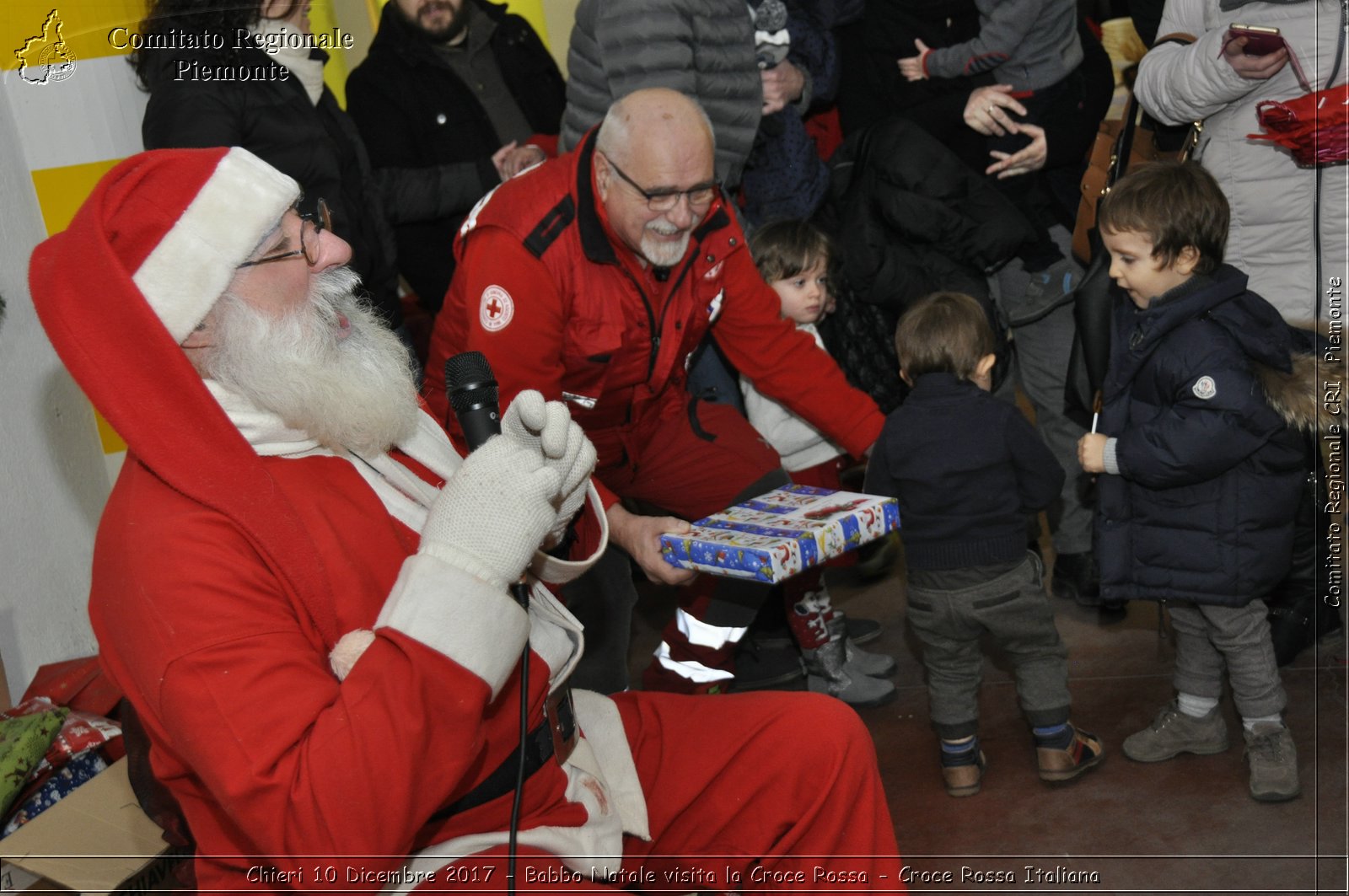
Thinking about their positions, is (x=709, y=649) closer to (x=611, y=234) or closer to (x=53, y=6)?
(x=611, y=234)

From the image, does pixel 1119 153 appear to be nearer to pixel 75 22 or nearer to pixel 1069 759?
pixel 1069 759

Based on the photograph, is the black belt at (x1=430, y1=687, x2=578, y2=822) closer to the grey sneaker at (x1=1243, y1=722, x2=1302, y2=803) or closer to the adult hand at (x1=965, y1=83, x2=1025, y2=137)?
the grey sneaker at (x1=1243, y1=722, x2=1302, y2=803)

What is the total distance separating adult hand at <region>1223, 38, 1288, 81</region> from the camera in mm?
3246

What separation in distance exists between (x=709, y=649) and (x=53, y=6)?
289 cm

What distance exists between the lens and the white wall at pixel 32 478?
3.80 meters

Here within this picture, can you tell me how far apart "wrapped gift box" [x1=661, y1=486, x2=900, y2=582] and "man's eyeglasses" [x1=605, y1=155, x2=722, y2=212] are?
785mm

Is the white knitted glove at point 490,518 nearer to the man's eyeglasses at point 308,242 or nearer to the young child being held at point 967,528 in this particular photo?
the man's eyeglasses at point 308,242

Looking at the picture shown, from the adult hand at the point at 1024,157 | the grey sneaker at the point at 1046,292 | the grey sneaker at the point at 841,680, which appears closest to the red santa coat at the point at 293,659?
the grey sneaker at the point at 841,680

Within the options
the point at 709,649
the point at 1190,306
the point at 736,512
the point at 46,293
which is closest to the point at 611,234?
the point at 736,512

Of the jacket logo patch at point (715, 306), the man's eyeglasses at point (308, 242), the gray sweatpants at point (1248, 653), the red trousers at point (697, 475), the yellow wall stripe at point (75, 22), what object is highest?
the yellow wall stripe at point (75, 22)

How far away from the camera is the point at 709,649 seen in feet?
11.4

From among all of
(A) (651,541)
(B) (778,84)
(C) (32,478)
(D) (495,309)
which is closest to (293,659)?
(A) (651,541)

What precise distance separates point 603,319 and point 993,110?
175 centimetres

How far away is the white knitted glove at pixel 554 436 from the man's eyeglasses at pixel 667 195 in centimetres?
119
